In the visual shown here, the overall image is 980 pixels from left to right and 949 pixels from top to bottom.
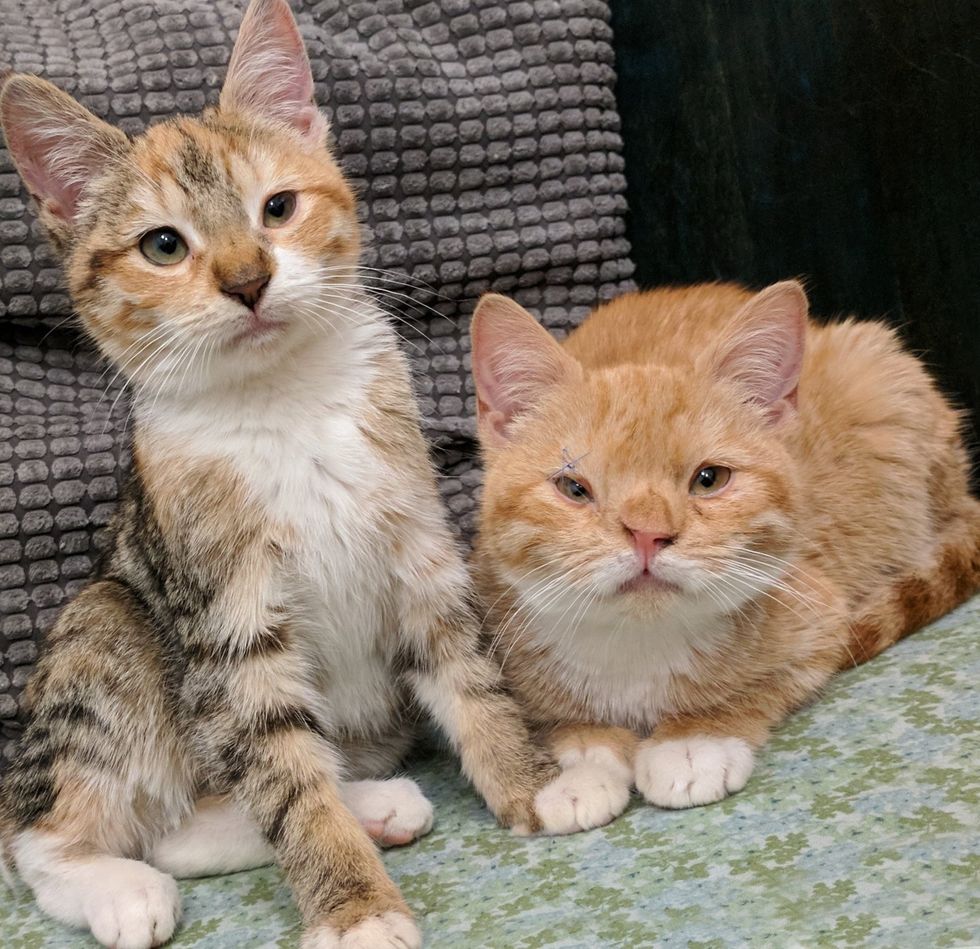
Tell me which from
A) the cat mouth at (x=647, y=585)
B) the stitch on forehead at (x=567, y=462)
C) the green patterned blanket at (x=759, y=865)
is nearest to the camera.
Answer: the green patterned blanket at (x=759, y=865)

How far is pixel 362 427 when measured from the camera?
59.4 inches

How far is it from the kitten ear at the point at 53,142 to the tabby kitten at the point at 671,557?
0.53 metres

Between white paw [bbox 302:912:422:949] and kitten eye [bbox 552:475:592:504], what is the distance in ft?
1.77

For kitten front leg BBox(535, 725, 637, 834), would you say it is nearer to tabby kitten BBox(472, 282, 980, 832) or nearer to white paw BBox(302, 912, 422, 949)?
tabby kitten BBox(472, 282, 980, 832)

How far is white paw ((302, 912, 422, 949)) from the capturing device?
1200 millimetres

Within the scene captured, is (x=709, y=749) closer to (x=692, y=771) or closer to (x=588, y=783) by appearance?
(x=692, y=771)

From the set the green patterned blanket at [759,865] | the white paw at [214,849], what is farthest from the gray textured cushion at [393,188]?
the green patterned blanket at [759,865]

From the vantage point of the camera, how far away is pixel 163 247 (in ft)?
4.72

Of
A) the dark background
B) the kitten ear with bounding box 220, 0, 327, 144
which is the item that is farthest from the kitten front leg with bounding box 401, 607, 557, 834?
the dark background

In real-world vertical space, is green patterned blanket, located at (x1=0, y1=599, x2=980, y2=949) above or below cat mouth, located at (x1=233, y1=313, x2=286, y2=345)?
below

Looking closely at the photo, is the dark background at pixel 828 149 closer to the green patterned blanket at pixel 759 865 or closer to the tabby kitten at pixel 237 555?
the green patterned blanket at pixel 759 865

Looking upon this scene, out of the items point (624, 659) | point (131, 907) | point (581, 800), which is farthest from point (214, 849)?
point (624, 659)

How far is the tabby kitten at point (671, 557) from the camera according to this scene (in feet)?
4.63

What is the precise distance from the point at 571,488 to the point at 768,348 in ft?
1.05
